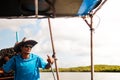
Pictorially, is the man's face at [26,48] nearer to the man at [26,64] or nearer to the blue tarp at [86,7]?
the man at [26,64]

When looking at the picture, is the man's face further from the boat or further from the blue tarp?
the blue tarp

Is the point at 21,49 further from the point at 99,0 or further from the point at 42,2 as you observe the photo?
the point at 99,0

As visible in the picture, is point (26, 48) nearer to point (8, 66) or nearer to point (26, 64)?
point (26, 64)

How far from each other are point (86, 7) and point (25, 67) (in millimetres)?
1657

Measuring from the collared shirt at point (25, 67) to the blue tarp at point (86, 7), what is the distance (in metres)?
1.31

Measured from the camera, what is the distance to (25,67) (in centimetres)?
558

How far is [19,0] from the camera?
226 inches

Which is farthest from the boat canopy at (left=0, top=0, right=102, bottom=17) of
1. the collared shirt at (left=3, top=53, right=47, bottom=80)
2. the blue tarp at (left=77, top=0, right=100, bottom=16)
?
the collared shirt at (left=3, top=53, right=47, bottom=80)

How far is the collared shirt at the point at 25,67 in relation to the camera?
557cm

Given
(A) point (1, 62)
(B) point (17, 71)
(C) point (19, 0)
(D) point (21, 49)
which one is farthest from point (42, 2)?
(A) point (1, 62)

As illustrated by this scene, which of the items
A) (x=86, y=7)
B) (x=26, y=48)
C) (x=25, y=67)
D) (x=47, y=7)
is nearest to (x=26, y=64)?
(x=25, y=67)

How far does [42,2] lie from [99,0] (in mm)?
1020

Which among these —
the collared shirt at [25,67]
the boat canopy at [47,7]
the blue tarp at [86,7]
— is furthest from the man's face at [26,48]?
the blue tarp at [86,7]

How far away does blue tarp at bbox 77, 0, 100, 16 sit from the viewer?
5.92 metres
